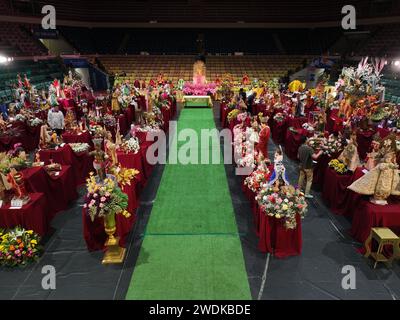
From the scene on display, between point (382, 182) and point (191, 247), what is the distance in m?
3.84

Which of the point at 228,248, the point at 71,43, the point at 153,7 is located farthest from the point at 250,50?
the point at 228,248

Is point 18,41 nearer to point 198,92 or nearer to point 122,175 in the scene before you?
point 198,92

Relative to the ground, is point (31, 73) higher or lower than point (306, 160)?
higher

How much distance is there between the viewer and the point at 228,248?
6.26 meters

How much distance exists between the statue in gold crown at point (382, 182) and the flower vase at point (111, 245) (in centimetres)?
466

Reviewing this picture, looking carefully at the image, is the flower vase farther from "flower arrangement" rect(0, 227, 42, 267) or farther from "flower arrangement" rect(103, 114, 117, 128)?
"flower arrangement" rect(103, 114, 117, 128)

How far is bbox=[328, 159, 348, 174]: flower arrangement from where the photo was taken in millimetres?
7463

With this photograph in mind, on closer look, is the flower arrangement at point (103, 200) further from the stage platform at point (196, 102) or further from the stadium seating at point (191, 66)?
the stadium seating at point (191, 66)

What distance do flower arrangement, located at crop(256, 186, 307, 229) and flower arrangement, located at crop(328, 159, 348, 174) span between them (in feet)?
7.48

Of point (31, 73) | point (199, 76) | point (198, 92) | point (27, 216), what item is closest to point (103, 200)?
point (27, 216)

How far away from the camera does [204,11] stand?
3491 cm

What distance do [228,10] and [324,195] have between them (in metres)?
32.0

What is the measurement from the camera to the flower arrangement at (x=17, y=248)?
5648 millimetres

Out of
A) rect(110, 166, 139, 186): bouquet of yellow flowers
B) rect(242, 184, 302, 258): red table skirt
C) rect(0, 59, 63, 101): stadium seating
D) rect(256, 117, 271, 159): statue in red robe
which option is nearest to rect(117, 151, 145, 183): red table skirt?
rect(110, 166, 139, 186): bouquet of yellow flowers
